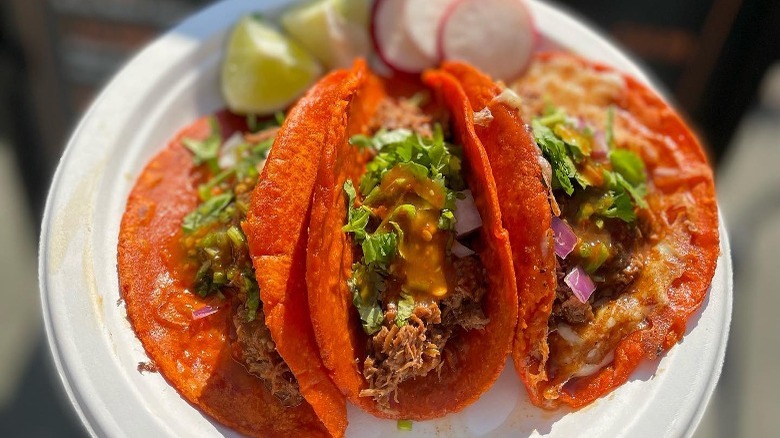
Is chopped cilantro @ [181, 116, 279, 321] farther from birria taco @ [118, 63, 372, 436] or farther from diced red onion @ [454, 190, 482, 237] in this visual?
diced red onion @ [454, 190, 482, 237]

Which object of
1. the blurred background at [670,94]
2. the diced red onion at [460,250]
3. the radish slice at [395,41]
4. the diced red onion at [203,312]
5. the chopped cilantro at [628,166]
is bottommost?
the blurred background at [670,94]

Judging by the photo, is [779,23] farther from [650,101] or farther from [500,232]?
[500,232]

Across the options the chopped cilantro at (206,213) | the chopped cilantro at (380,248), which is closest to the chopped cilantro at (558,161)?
the chopped cilantro at (380,248)

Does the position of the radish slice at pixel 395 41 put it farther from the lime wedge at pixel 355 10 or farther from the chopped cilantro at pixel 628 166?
the chopped cilantro at pixel 628 166

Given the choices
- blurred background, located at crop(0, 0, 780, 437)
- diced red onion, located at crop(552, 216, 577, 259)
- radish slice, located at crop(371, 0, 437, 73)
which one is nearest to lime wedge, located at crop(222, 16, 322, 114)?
radish slice, located at crop(371, 0, 437, 73)

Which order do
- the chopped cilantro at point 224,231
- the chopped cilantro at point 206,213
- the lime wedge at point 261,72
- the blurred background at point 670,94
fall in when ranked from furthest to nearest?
the blurred background at point 670,94
the lime wedge at point 261,72
the chopped cilantro at point 206,213
the chopped cilantro at point 224,231
